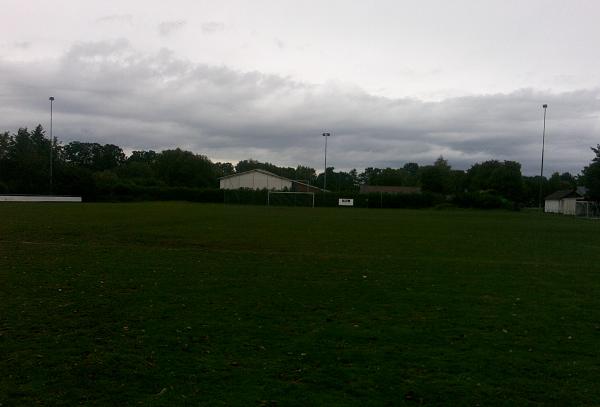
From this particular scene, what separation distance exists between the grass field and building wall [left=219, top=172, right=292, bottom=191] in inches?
3478

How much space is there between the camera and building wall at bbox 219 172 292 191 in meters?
104

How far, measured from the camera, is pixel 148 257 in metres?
15.4

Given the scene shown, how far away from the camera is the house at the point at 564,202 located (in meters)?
71.3

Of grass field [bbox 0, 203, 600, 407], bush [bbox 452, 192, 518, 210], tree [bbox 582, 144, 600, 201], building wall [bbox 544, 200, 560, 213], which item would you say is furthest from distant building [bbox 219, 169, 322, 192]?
grass field [bbox 0, 203, 600, 407]

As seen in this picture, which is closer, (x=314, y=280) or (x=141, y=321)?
(x=141, y=321)

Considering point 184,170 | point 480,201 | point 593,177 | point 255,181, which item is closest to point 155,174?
point 184,170

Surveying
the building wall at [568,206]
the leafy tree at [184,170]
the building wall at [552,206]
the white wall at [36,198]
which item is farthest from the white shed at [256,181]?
the building wall at [568,206]

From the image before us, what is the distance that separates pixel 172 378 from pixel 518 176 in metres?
113

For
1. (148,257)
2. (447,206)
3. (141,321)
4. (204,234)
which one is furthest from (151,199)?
(141,321)

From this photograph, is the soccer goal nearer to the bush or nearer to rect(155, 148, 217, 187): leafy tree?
the bush

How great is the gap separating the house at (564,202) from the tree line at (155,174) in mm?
2353

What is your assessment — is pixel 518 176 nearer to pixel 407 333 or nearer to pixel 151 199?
pixel 151 199

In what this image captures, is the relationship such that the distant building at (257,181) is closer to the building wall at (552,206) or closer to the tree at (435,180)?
the tree at (435,180)

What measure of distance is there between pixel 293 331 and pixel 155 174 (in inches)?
5179
